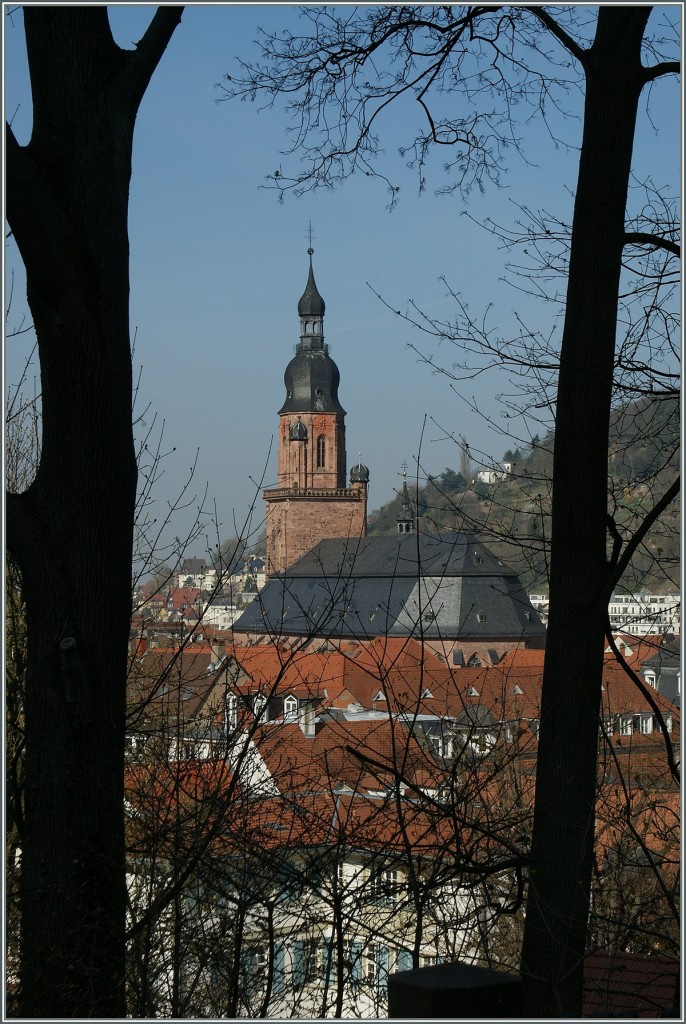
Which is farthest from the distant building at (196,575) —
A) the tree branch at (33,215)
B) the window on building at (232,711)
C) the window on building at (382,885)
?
the tree branch at (33,215)

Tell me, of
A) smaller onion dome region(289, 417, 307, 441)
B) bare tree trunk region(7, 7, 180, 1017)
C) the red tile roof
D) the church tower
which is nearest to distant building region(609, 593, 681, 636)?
the red tile roof

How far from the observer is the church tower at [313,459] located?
266 ft

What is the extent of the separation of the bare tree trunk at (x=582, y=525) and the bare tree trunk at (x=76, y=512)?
1357 mm

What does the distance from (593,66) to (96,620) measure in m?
2.54

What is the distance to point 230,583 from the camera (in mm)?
6250

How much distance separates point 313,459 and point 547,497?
80667 millimetres

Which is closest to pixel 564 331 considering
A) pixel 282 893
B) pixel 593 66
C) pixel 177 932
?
pixel 593 66

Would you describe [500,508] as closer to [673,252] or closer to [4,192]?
[673,252]

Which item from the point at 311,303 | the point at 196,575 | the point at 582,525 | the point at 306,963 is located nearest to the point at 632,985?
the point at 306,963

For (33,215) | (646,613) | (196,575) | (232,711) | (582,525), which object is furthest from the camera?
(196,575)

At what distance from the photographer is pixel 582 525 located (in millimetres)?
3811

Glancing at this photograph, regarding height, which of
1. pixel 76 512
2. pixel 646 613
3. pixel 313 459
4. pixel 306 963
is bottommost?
pixel 306 963

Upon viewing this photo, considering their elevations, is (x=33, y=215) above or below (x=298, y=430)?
below

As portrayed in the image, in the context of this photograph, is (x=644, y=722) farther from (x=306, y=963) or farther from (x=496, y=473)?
(x=306, y=963)
